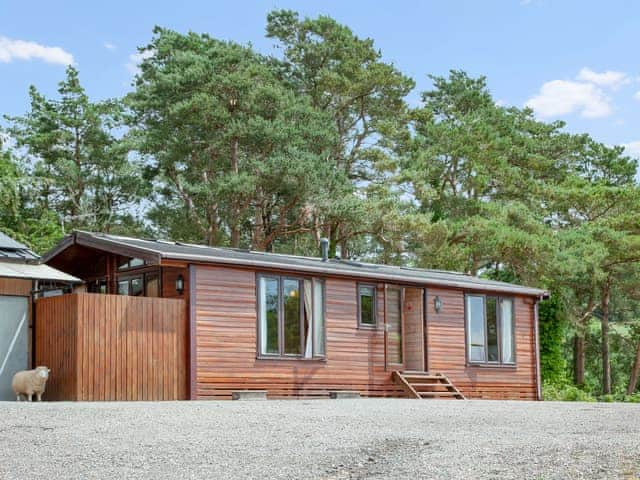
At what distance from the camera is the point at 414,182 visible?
102 feet

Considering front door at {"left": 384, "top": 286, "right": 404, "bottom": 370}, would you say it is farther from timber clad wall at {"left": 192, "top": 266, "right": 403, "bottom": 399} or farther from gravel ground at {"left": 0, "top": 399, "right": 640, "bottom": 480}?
gravel ground at {"left": 0, "top": 399, "right": 640, "bottom": 480}

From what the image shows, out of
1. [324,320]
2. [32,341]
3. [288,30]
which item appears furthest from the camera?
[288,30]

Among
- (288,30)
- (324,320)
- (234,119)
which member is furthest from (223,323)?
(288,30)

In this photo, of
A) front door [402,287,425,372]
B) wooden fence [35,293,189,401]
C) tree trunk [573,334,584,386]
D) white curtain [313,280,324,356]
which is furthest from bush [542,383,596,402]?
wooden fence [35,293,189,401]

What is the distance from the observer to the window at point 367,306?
59.7ft

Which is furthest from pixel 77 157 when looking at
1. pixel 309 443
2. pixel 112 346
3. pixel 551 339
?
pixel 309 443

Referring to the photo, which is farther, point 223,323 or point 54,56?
point 54,56

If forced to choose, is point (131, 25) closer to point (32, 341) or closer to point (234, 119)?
point (234, 119)

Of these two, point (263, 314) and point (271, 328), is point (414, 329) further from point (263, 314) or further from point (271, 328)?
point (263, 314)

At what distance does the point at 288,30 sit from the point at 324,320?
20635 mm

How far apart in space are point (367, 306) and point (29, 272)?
631cm

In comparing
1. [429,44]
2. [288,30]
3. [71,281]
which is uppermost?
[288,30]

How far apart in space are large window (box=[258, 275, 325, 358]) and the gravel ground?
190 inches

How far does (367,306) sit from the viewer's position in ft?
60.4
